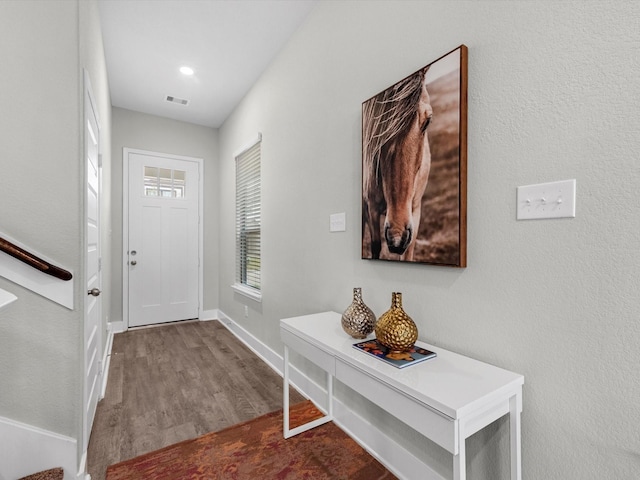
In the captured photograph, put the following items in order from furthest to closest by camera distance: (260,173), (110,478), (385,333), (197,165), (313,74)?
(197,165) < (260,173) < (313,74) < (110,478) < (385,333)

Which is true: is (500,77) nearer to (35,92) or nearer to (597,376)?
(597,376)

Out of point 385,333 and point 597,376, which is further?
point 385,333

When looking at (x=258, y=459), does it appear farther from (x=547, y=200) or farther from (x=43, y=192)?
(x=547, y=200)

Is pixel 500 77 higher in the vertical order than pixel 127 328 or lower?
higher

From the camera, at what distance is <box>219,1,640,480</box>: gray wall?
0.90 m

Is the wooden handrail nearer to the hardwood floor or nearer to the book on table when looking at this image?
the hardwood floor

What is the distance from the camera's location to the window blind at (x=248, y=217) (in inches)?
133

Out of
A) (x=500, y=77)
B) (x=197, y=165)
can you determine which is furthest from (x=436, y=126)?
(x=197, y=165)

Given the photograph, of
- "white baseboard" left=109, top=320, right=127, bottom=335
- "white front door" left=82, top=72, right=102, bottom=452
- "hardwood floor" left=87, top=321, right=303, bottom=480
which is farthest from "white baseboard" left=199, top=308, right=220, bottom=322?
"white front door" left=82, top=72, right=102, bottom=452

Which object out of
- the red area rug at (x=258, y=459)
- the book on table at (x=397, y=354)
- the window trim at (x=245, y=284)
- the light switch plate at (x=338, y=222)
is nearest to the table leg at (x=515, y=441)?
the book on table at (x=397, y=354)

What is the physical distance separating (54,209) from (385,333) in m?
1.54

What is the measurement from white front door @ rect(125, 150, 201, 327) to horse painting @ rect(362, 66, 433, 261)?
→ 339 cm

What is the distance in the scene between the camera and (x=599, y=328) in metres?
0.94

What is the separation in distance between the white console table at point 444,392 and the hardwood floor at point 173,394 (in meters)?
1.18
